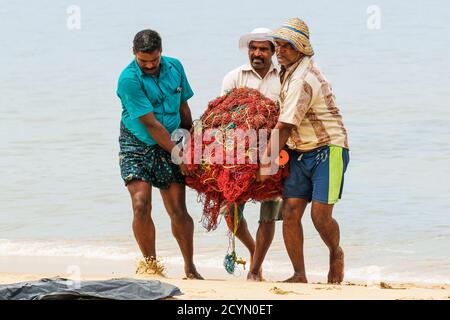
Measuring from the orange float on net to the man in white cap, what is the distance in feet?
1.66

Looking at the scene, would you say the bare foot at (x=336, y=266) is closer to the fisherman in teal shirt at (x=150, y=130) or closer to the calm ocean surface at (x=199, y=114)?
the fisherman in teal shirt at (x=150, y=130)

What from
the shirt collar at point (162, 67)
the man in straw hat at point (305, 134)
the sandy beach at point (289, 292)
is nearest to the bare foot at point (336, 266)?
the man in straw hat at point (305, 134)

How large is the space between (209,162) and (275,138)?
1.68 feet

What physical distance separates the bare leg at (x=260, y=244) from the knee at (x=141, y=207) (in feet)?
3.05

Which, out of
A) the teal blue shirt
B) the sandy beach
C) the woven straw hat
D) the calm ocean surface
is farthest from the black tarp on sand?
the calm ocean surface

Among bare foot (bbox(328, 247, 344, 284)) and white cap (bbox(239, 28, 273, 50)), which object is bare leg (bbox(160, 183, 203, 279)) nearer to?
bare foot (bbox(328, 247, 344, 284))

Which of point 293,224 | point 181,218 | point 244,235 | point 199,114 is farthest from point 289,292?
point 199,114

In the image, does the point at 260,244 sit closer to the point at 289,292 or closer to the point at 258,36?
the point at 289,292

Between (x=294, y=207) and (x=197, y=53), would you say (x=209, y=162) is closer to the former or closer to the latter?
(x=294, y=207)

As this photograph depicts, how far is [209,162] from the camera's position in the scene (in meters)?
7.92

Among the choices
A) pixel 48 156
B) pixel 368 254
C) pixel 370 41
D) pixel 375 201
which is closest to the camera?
pixel 368 254

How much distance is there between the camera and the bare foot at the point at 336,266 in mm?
8250

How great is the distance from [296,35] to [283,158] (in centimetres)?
86
